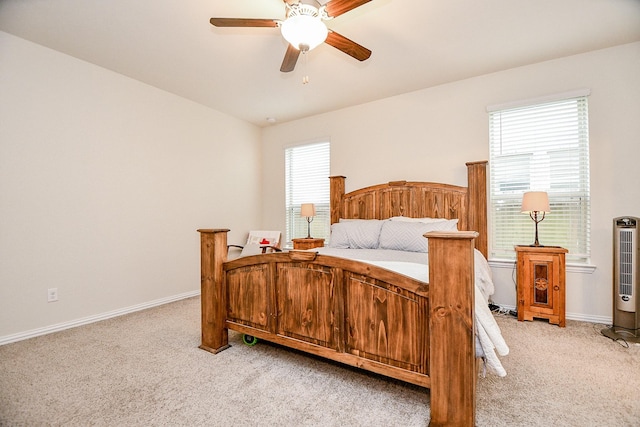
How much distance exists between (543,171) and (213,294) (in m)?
3.48

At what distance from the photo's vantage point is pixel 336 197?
4.21m

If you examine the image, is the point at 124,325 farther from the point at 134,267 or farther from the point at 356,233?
the point at 356,233

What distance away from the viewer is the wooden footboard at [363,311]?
135cm

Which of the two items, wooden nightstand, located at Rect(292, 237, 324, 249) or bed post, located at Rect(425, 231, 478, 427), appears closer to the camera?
bed post, located at Rect(425, 231, 478, 427)

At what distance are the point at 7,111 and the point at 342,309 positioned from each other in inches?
129

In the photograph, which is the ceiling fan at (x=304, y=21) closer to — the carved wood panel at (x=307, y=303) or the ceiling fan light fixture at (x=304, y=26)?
the ceiling fan light fixture at (x=304, y=26)

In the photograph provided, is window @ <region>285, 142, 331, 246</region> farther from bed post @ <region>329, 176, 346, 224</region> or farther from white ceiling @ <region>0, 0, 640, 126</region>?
white ceiling @ <region>0, 0, 640, 126</region>

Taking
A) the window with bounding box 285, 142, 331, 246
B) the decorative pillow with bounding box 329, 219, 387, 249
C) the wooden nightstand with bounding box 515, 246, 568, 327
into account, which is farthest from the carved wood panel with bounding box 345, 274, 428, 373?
the window with bounding box 285, 142, 331, 246

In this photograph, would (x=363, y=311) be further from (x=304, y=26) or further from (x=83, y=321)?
(x=83, y=321)

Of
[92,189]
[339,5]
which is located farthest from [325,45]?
[92,189]

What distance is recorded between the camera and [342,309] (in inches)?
69.8

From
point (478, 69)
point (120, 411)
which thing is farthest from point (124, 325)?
point (478, 69)

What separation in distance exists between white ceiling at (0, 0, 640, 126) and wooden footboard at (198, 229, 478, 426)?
5.78 feet

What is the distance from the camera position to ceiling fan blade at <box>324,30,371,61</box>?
1996 millimetres
